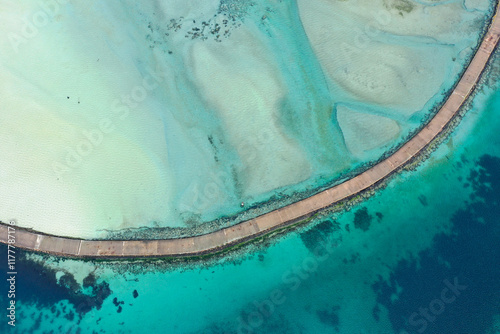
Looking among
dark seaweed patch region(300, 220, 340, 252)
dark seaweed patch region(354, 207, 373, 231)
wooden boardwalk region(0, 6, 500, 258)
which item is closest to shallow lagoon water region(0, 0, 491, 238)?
wooden boardwalk region(0, 6, 500, 258)

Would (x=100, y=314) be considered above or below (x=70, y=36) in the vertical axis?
below

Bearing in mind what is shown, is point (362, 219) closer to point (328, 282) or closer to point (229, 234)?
point (328, 282)

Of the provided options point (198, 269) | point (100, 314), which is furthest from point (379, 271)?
point (100, 314)

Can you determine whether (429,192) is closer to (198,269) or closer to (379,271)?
(379,271)

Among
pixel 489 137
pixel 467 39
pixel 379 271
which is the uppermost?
pixel 467 39

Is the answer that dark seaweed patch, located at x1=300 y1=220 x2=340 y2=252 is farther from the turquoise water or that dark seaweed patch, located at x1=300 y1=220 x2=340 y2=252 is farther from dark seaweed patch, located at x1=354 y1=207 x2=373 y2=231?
dark seaweed patch, located at x1=354 y1=207 x2=373 y2=231

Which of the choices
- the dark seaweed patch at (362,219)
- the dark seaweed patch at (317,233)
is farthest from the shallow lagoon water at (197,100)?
the dark seaweed patch at (362,219)

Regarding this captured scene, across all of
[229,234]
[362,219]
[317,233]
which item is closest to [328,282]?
[317,233]
